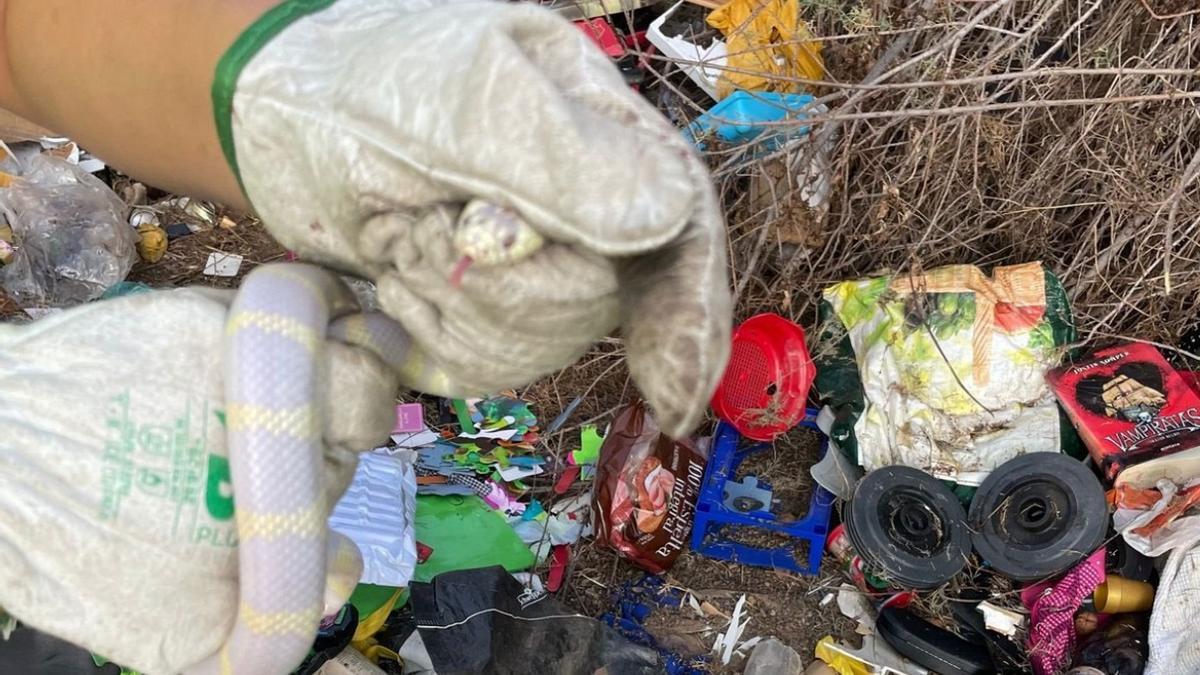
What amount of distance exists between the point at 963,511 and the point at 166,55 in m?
2.34

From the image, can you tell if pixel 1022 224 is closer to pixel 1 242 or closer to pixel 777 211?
pixel 777 211

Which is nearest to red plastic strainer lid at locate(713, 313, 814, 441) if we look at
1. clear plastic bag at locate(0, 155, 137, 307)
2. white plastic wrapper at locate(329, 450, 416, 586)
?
white plastic wrapper at locate(329, 450, 416, 586)

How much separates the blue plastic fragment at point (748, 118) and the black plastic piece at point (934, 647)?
1494mm

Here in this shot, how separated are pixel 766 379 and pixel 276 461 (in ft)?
6.41

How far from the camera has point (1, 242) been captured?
10.2 feet

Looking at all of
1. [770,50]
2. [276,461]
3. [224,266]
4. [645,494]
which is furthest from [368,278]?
[224,266]

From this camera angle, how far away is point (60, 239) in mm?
3119

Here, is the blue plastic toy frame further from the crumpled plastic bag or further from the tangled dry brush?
the tangled dry brush

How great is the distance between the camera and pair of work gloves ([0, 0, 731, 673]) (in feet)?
2.67

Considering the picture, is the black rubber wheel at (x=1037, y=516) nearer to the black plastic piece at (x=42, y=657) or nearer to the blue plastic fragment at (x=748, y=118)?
the blue plastic fragment at (x=748, y=118)

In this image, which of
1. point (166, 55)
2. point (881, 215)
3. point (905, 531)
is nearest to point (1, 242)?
point (166, 55)

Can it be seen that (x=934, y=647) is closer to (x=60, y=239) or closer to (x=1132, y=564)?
(x=1132, y=564)

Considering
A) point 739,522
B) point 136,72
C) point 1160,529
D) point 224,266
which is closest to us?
point 136,72

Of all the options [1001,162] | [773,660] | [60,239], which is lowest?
[773,660]
